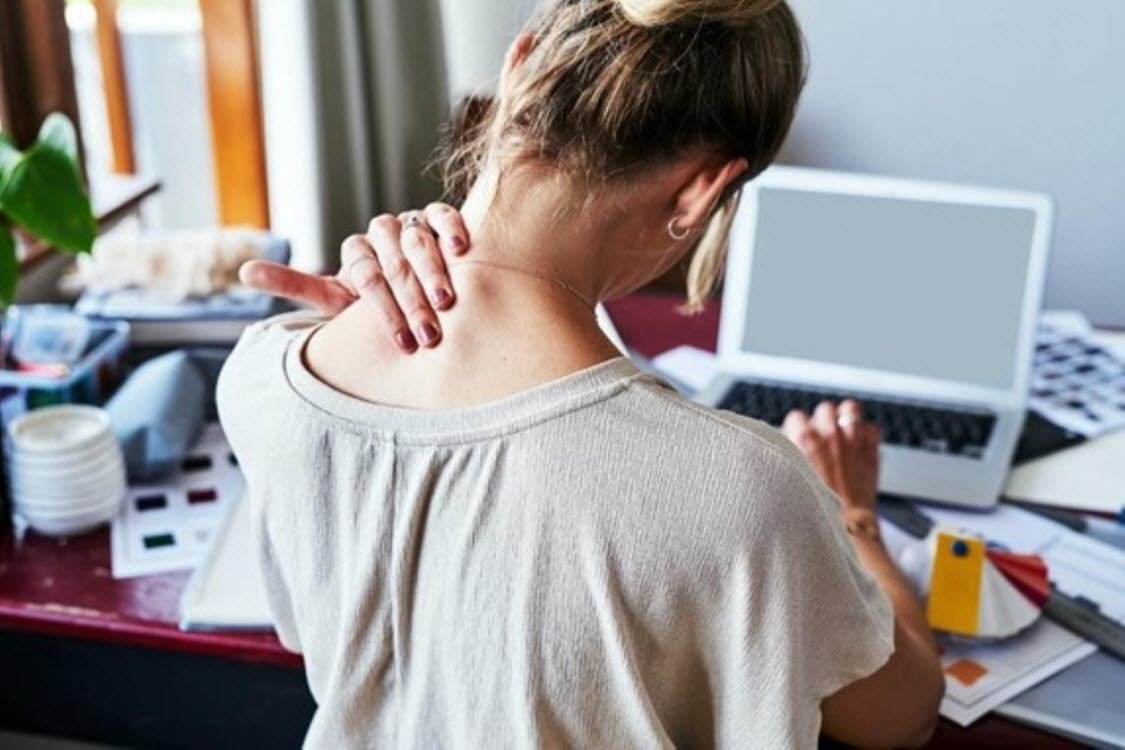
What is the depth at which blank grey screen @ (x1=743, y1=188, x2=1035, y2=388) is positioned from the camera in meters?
1.36

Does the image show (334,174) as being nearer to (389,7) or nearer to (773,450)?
(389,7)

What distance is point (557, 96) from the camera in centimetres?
74

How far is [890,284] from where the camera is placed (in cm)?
139

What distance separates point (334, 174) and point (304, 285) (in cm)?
123

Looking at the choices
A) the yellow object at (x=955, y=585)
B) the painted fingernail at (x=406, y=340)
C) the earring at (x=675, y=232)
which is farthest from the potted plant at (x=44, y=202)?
the yellow object at (x=955, y=585)

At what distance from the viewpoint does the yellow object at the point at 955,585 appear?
100 cm

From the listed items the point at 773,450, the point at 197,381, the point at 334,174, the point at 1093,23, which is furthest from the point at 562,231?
the point at 1093,23

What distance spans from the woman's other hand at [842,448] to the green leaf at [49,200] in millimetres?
695

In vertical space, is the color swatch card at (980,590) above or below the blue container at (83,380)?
below

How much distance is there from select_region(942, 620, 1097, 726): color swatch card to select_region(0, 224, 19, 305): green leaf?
0.91 m

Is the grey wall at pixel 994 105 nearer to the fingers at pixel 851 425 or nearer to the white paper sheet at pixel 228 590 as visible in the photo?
the fingers at pixel 851 425

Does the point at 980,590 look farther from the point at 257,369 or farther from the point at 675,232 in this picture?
the point at 257,369

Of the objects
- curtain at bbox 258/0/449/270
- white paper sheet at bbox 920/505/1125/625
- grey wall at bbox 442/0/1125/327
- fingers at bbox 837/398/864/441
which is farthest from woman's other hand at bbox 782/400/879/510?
grey wall at bbox 442/0/1125/327

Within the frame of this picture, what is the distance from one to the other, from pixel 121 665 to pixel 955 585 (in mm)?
754
